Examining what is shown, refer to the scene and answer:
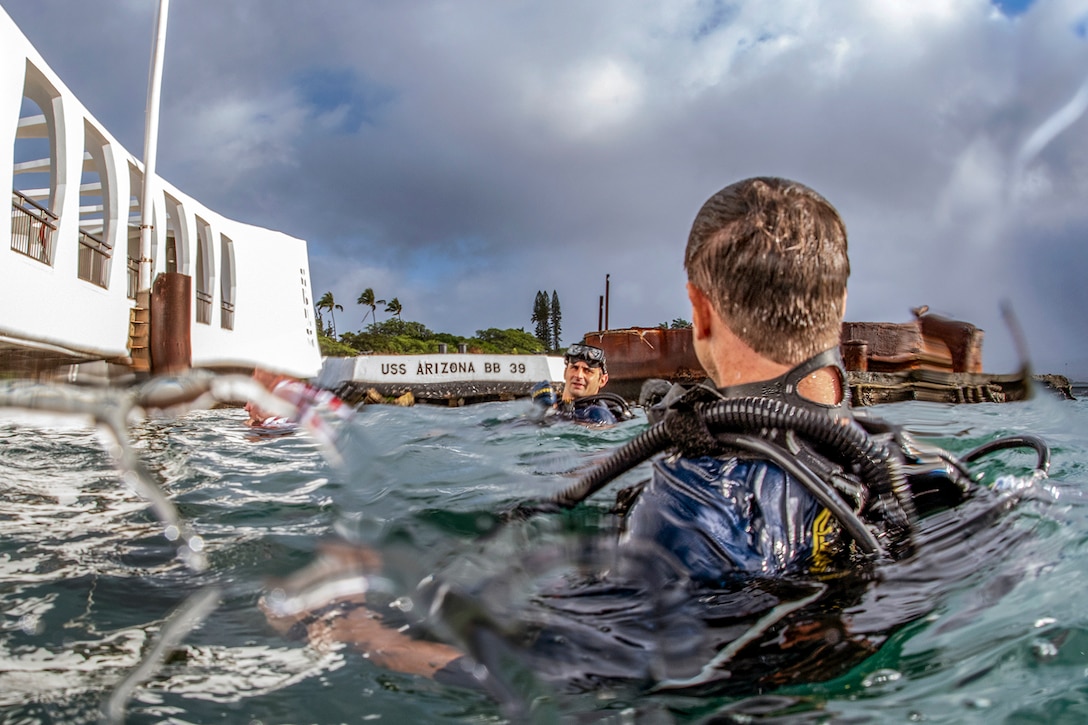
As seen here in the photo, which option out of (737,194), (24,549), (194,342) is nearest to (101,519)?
(24,549)

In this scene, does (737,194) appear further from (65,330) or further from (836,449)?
(65,330)

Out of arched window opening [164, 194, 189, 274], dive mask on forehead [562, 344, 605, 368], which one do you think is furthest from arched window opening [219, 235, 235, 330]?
dive mask on forehead [562, 344, 605, 368]

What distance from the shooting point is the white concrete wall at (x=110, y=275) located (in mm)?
15773

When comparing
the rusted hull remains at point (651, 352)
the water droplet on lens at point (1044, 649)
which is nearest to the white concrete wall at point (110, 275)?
the water droplet on lens at point (1044, 649)

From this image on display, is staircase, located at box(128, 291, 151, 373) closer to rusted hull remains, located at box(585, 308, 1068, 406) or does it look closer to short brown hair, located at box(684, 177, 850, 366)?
rusted hull remains, located at box(585, 308, 1068, 406)

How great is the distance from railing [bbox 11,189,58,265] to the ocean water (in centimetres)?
1485

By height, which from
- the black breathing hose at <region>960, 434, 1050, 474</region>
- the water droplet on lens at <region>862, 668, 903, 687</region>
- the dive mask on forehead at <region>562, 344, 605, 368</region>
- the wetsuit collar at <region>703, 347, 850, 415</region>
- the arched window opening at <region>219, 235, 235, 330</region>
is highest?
the arched window opening at <region>219, 235, 235, 330</region>

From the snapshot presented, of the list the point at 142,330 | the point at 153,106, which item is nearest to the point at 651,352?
the point at 142,330

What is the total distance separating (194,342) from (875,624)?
2999 cm

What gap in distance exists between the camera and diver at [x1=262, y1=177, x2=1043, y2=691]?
5.88ft

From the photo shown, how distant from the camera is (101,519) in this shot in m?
3.94

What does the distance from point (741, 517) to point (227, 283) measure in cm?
3819

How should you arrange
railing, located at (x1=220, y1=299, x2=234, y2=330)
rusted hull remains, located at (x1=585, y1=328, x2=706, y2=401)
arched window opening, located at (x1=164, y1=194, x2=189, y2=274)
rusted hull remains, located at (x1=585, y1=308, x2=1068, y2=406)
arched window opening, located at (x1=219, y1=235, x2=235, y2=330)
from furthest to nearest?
arched window opening, located at (x1=219, y1=235, x2=235, y2=330) < railing, located at (x1=220, y1=299, x2=234, y2=330) < arched window opening, located at (x1=164, y1=194, x2=189, y2=274) < rusted hull remains, located at (x1=585, y1=328, x2=706, y2=401) < rusted hull remains, located at (x1=585, y1=308, x2=1068, y2=406)

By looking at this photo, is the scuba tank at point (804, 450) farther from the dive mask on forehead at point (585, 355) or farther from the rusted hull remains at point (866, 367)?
the rusted hull remains at point (866, 367)
